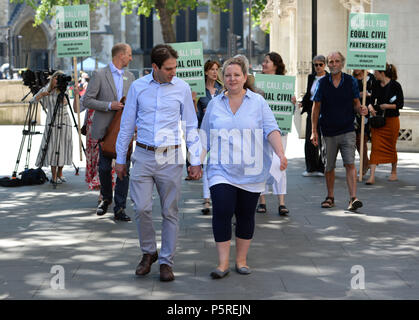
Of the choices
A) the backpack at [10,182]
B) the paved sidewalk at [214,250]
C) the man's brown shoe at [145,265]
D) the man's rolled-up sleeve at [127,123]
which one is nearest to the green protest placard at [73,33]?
the backpack at [10,182]

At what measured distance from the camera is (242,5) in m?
64.1

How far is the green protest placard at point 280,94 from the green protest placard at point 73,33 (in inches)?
143

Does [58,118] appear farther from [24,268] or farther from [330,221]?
[24,268]

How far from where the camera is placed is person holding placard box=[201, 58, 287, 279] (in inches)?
263

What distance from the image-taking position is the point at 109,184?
32.9 ft

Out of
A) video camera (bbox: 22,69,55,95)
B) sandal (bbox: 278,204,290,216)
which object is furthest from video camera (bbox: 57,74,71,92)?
sandal (bbox: 278,204,290,216)

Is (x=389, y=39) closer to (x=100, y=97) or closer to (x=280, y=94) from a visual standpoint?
(x=280, y=94)

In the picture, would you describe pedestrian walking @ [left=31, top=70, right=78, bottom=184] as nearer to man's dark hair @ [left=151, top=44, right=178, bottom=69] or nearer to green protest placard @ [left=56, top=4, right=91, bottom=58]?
green protest placard @ [left=56, top=4, right=91, bottom=58]

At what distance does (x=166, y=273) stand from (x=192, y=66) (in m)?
5.20

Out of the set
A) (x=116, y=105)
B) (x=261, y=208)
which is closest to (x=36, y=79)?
(x=116, y=105)

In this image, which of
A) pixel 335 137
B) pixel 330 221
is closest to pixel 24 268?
pixel 330 221

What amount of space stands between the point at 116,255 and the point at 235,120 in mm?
1825

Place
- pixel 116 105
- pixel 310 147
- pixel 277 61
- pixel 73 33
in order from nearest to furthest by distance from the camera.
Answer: pixel 116 105 → pixel 277 61 → pixel 73 33 → pixel 310 147

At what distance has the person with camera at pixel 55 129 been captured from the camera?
12.7 meters
